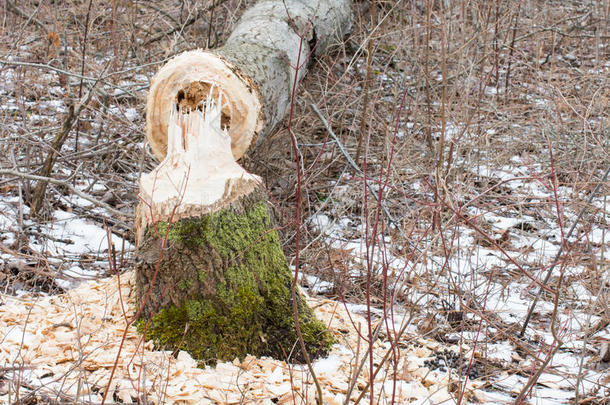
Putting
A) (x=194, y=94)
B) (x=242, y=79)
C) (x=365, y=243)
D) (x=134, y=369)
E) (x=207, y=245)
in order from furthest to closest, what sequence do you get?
(x=365, y=243) → (x=242, y=79) → (x=194, y=94) → (x=207, y=245) → (x=134, y=369)

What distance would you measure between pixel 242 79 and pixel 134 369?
1.58 metres

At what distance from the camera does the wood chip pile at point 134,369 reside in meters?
2.07

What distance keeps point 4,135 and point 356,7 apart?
3.44m

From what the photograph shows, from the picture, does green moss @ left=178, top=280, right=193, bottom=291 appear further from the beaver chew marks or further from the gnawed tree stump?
the beaver chew marks

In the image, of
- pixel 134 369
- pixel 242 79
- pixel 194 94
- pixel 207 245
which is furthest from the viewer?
pixel 242 79

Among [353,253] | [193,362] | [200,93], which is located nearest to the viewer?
[193,362]

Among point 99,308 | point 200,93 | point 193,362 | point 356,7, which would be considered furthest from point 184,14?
point 193,362

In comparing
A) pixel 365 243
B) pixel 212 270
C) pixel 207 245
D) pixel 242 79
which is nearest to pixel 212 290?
pixel 212 270

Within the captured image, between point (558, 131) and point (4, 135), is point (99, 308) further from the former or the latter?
point (558, 131)

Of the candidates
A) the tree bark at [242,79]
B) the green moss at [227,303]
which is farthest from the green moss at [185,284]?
the tree bark at [242,79]

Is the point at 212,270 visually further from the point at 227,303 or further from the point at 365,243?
the point at 365,243

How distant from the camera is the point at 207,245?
244 centimetres

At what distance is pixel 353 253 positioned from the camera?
3.88 meters

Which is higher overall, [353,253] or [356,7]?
[356,7]
